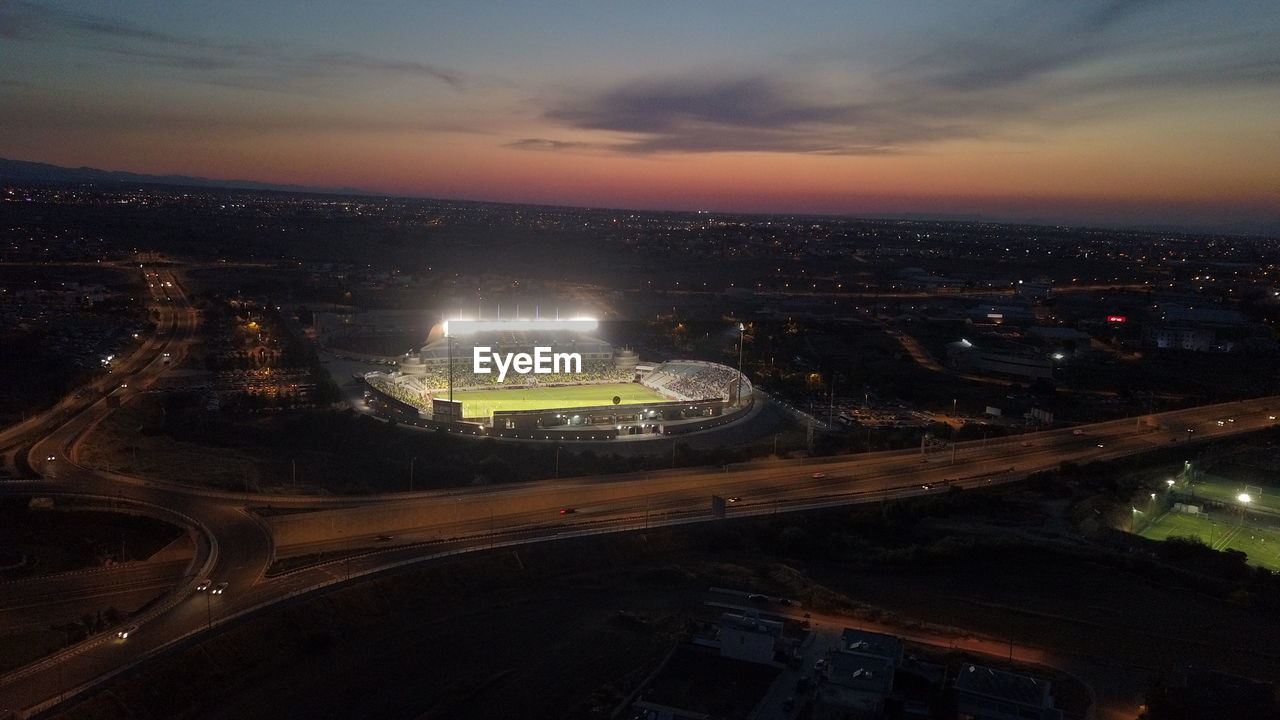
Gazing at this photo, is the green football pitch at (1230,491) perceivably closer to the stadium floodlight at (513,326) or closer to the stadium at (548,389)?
the stadium at (548,389)

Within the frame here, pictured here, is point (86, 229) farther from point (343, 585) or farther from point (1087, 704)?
point (1087, 704)

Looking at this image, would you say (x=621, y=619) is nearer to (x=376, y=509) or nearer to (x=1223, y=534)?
(x=376, y=509)

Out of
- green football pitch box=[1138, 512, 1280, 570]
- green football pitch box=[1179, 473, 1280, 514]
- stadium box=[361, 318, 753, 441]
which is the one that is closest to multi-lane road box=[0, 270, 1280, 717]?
green football pitch box=[1179, 473, 1280, 514]

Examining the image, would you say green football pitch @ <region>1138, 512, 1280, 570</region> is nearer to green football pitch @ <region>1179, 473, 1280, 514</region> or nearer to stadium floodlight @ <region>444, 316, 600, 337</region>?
green football pitch @ <region>1179, 473, 1280, 514</region>

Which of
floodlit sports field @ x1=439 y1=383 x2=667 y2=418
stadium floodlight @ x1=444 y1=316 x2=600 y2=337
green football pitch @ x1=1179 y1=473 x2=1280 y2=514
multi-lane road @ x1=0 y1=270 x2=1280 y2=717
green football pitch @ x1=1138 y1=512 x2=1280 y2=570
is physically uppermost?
stadium floodlight @ x1=444 y1=316 x2=600 y2=337

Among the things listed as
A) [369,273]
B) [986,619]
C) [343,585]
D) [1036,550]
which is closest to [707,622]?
[986,619]

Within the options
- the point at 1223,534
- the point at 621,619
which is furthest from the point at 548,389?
the point at 1223,534
